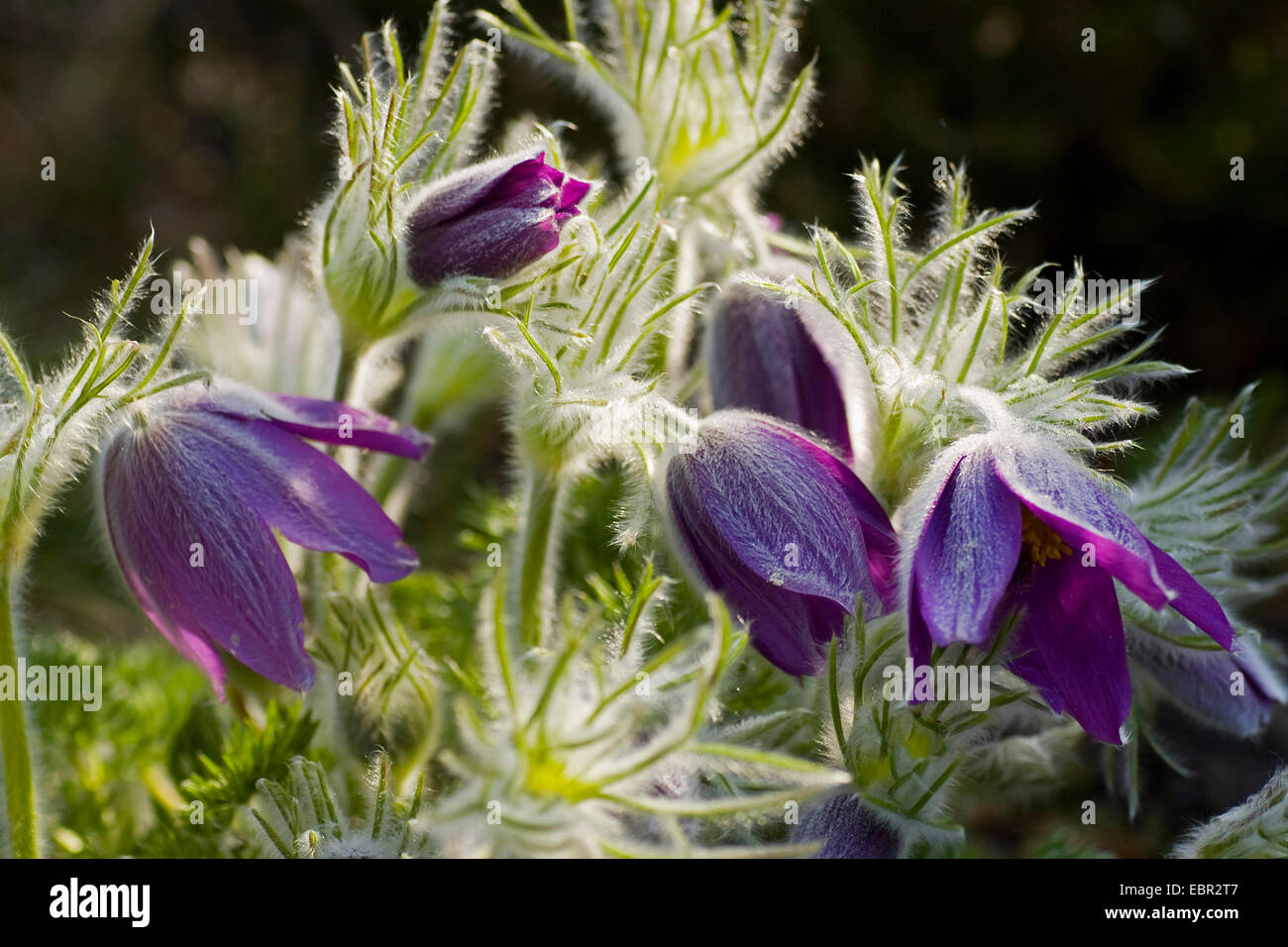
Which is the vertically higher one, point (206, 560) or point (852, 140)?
point (852, 140)

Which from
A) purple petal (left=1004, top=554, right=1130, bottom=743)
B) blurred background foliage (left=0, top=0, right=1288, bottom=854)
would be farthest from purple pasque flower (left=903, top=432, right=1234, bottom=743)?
blurred background foliage (left=0, top=0, right=1288, bottom=854)

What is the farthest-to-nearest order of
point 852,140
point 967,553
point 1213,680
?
point 852,140
point 1213,680
point 967,553

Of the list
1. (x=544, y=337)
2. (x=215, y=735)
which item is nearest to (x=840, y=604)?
(x=544, y=337)

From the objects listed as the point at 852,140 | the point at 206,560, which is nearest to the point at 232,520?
the point at 206,560

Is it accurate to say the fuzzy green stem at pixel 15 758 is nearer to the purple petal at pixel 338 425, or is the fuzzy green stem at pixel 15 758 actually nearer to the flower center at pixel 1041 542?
the purple petal at pixel 338 425

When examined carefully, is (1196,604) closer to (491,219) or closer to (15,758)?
(491,219)

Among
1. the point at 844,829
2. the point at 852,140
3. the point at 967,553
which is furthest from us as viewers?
the point at 852,140

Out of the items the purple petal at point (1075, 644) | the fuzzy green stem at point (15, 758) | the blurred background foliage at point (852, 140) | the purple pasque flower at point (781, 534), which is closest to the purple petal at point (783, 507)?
the purple pasque flower at point (781, 534)
